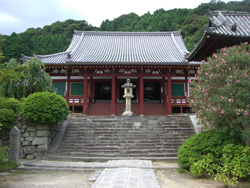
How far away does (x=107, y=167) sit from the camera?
22.1 feet

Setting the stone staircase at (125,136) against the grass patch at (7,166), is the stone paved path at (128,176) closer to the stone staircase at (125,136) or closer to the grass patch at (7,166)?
the stone staircase at (125,136)

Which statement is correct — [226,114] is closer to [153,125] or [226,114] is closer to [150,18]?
[153,125]

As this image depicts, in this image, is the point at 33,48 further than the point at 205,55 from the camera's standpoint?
Yes

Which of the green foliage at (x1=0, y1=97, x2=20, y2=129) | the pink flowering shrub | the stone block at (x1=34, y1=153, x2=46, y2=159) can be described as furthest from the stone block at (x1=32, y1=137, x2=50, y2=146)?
the pink flowering shrub

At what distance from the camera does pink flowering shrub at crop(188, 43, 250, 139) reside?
5340mm

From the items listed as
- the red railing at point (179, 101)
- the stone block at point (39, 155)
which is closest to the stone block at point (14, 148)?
the stone block at point (39, 155)

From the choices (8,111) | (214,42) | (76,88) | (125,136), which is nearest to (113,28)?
(76,88)

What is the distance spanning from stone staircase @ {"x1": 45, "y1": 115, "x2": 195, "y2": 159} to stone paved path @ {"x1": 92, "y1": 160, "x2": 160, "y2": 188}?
62.4 inches

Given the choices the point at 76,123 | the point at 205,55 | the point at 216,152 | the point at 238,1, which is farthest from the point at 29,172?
the point at 238,1

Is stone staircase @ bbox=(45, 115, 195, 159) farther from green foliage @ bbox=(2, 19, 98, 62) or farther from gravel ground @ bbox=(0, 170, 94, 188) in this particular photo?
green foliage @ bbox=(2, 19, 98, 62)

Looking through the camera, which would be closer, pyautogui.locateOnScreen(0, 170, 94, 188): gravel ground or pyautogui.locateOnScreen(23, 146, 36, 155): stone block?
pyautogui.locateOnScreen(0, 170, 94, 188): gravel ground

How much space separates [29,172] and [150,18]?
177 feet

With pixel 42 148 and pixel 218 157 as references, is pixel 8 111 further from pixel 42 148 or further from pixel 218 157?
pixel 218 157

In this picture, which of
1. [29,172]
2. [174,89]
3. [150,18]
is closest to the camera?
[29,172]
